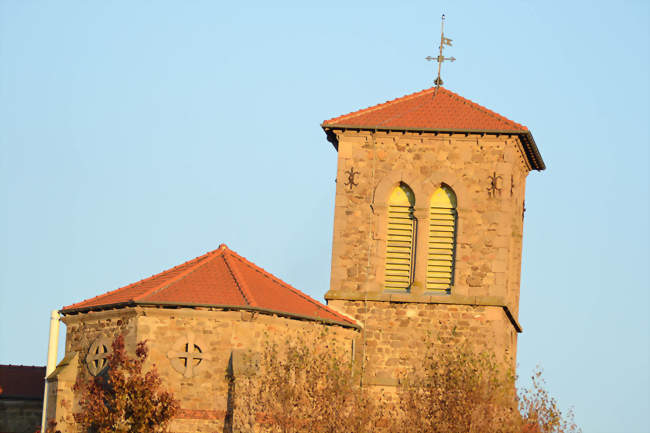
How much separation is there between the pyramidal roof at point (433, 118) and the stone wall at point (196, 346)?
7042 mm

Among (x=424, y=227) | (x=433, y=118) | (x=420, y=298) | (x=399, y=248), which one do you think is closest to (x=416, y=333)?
(x=420, y=298)

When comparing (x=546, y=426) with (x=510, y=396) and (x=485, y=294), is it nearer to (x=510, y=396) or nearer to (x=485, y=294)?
(x=510, y=396)

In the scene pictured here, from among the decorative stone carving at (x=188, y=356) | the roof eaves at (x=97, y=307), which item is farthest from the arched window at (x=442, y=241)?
the roof eaves at (x=97, y=307)

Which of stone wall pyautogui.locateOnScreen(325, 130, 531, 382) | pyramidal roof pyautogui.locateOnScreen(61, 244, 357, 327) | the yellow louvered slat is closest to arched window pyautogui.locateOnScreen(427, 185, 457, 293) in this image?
stone wall pyautogui.locateOnScreen(325, 130, 531, 382)

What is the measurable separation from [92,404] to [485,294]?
400 inches

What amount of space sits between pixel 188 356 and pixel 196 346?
29 centimetres

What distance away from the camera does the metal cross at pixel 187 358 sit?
1403 inches

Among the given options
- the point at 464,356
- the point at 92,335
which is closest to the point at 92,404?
the point at 92,335

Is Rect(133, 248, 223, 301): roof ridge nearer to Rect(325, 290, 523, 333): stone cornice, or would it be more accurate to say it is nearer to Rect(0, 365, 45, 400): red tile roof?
Rect(325, 290, 523, 333): stone cornice

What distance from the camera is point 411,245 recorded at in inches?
1594

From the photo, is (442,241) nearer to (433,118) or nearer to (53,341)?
(433,118)

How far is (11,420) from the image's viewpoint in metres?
41.3

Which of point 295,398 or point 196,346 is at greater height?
point 196,346

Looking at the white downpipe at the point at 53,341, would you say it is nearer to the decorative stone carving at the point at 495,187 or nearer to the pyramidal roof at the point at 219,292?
the pyramidal roof at the point at 219,292
